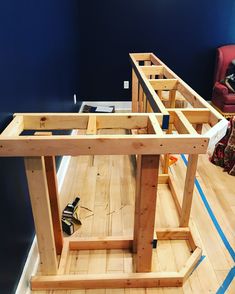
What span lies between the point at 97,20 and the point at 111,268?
3707 millimetres

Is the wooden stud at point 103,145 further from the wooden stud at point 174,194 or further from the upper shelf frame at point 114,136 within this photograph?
the wooden stud at point 174,194

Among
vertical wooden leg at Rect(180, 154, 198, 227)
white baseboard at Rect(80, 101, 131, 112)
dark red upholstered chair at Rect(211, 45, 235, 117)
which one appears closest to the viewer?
vertical wooden leg at Rect(180, 154, 198, 227)

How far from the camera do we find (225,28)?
4.32 meters

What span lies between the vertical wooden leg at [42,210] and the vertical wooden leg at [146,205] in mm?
501

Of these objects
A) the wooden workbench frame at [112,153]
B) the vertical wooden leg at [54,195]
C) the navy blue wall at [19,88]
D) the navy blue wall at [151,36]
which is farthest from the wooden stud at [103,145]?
the navy blue wall at [151,36]

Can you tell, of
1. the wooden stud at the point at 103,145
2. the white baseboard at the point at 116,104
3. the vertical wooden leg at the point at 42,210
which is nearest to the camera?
the wooden stud at the point at 103,145

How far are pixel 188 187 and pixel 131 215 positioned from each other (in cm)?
61

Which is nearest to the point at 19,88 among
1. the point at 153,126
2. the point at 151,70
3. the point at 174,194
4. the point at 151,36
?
the point at 153,126

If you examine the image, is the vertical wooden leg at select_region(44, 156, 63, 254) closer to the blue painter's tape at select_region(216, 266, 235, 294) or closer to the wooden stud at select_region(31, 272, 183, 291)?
the wooden stud at select_region(31, 272, 183, 291)

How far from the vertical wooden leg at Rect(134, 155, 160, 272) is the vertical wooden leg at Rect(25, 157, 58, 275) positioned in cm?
50

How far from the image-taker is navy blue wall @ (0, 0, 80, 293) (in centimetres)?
140

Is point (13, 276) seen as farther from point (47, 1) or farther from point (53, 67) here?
point (47, 1)

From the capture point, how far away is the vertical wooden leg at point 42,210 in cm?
137

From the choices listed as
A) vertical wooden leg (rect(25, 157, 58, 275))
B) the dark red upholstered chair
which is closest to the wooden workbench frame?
vertical wooden leg (rect(25, 157, 58, 275))
